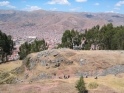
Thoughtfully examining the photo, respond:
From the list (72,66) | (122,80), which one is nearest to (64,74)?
(72,66)

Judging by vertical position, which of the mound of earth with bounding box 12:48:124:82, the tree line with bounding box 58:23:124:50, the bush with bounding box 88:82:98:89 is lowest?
the bush with bounding box 88:82:98:89

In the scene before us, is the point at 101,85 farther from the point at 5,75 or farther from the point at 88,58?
the point at 5,75

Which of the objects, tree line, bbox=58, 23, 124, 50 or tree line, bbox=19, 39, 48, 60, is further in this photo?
tree line, bbox=19, 39, 48, 60

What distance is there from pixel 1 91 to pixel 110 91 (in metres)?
25.2

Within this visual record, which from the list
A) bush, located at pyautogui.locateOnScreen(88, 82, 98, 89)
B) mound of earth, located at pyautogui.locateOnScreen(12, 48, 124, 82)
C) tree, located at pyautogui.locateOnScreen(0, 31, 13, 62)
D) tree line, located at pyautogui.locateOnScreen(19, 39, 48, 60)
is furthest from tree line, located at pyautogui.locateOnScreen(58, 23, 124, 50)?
bush, located at pyautogui.locateOnScreen(88, 82, 98, 89)

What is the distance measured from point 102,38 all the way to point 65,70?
121 ft

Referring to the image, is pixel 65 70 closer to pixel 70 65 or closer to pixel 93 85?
pixel 70 65

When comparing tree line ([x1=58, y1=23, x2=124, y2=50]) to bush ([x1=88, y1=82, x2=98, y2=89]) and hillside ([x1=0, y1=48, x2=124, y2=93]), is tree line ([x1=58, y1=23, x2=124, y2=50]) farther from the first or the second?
bush ([x1=88, y1=82, x2=98, y2=89])

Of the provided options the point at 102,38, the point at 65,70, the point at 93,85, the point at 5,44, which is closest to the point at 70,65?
the point at 65,70

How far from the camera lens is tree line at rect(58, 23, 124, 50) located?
8141 cm

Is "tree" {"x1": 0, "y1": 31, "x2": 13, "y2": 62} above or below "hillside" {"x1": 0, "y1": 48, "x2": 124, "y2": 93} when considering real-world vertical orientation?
above

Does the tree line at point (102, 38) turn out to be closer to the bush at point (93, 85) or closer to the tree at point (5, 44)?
the tree at point (5, 44)

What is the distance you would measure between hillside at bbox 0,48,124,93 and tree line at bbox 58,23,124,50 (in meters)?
24.2

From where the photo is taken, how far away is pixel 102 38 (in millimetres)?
84688
